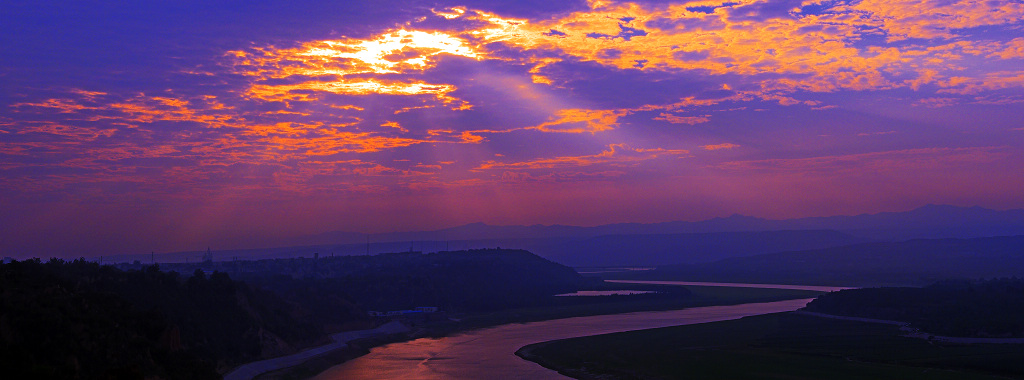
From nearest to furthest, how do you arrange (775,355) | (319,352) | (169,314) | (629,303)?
(775,355)
(169,314)
(319,352)
(629,303)

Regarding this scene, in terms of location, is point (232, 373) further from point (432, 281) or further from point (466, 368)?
point (432, 281)

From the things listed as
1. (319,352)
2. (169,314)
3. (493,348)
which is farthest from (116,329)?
(493,348)

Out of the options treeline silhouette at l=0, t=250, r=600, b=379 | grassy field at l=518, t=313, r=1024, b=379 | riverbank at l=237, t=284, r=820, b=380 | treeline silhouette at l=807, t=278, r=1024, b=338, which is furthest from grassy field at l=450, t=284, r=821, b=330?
grassy field at l=518, t=313, r=1024, b=379

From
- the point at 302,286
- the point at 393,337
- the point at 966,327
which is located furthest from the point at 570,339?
the point at 302,286

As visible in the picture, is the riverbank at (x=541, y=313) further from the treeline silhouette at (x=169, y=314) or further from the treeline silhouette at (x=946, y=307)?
the treeline silhouette at (x=946, y=307)

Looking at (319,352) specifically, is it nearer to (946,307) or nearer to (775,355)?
(775,355)

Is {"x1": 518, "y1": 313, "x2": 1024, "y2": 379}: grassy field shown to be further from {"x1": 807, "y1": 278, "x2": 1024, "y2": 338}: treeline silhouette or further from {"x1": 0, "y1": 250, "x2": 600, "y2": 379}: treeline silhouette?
{"x1": 0, "y1": 250, "x2": 600, "y2": 379}: treeline silhouette
